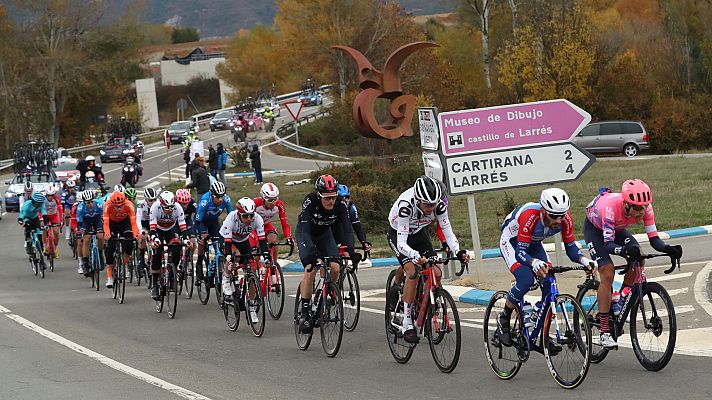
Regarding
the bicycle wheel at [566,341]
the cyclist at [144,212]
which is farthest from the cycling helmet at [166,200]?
the bicycle wheel at [566,341]

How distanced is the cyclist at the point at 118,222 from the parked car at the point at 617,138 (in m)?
30.5

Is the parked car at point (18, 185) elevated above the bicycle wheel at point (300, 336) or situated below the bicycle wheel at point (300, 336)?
above

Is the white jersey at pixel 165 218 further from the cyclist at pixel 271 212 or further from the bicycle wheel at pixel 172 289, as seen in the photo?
the cyclist at pixel 271 212

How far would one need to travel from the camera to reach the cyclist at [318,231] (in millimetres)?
12586

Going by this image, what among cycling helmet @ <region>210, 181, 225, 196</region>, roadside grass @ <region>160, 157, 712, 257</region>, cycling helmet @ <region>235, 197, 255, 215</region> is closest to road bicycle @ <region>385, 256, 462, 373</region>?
cycling helmet @ <region>235, 197, 255, 215</region>

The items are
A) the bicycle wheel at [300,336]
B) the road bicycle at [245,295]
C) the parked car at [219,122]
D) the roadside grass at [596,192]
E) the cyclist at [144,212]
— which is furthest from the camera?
the parked car at [219,122]

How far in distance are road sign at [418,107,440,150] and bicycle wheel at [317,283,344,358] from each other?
501 cm

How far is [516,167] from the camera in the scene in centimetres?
1664

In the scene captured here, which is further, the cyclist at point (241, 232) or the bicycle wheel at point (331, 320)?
the cyclist at point (241, 232)

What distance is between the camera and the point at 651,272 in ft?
55.9

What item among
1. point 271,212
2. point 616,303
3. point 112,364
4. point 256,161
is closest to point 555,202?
point 616,303

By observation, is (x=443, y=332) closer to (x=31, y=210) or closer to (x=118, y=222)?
(x=118, y=222)

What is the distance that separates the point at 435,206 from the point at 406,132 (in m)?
17.2

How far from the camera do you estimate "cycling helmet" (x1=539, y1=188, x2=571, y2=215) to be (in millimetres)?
9750
